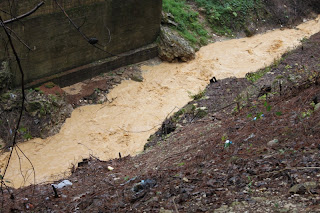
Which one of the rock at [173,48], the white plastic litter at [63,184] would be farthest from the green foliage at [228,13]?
the white plastic litter at [63,184]

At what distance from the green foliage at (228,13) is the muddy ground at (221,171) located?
30.9 feet

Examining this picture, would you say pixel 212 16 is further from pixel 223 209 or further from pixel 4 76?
pixel 223 209

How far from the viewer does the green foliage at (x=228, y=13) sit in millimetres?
17500

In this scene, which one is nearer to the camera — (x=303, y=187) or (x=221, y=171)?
(x=303, y=187)

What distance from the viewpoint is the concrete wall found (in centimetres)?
1133

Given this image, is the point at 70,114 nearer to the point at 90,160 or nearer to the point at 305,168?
the point at 90,160

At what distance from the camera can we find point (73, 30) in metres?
12.4

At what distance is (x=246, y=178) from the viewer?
4.71 metres

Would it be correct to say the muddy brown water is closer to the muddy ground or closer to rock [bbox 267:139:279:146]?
the muddy ground

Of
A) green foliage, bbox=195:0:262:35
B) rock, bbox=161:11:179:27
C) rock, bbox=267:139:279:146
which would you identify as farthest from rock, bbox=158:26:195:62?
rock, bbox=267:139:279:146

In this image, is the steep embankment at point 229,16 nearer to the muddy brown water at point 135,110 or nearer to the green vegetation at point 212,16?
the green vegetation at point 212,16

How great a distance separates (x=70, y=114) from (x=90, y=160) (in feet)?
12.3

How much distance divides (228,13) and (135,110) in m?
8.12

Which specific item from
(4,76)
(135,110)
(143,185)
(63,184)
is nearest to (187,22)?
(135,110)
